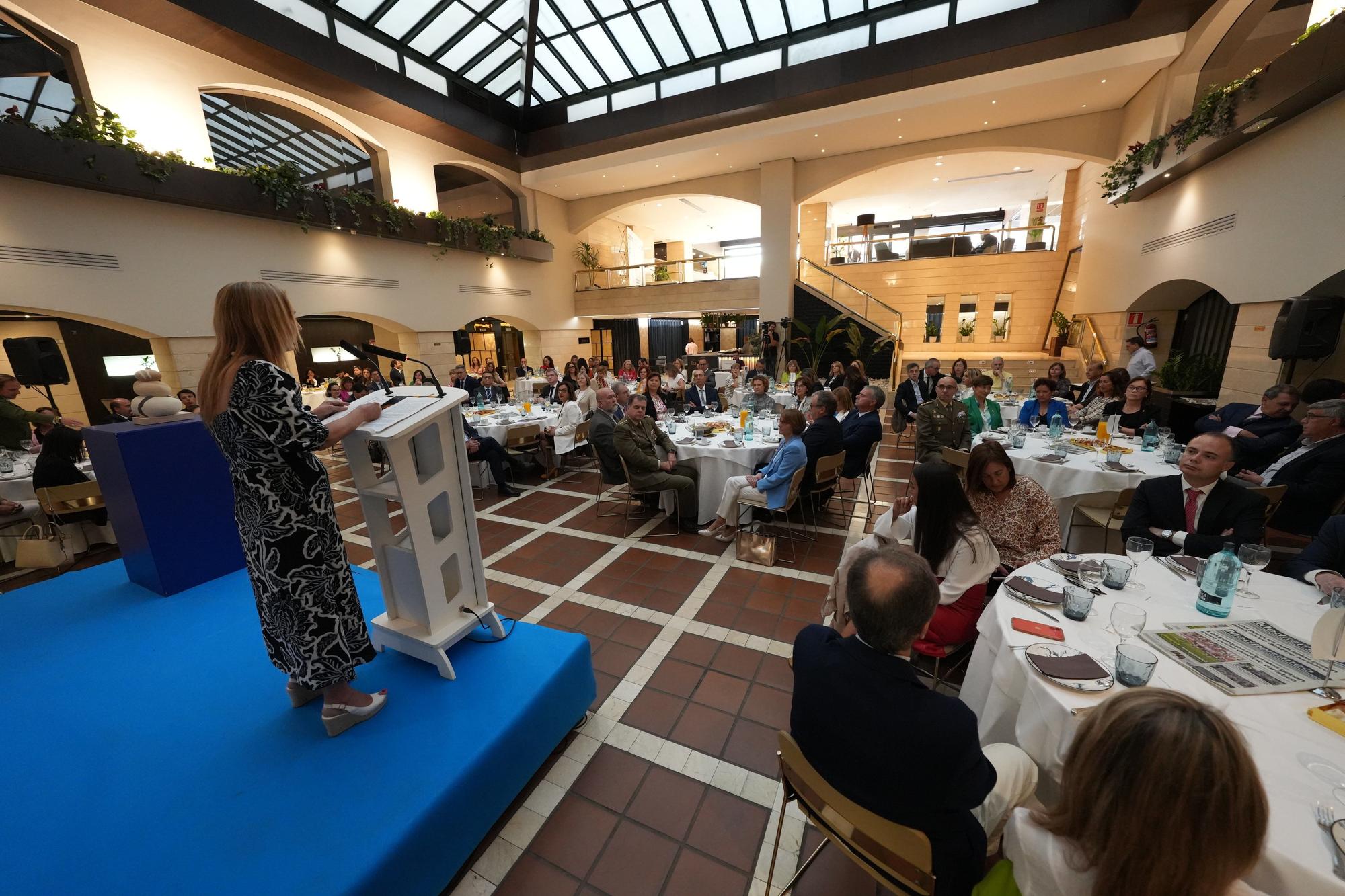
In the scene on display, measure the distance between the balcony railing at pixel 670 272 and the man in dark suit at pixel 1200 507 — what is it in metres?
12.4

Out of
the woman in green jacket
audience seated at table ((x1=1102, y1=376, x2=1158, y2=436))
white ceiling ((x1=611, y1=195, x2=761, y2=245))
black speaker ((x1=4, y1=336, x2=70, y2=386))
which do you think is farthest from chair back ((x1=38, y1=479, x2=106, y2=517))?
white ceiling ((x1=611, y1=195, x2=761, y2=245))

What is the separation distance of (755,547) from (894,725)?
3.30 meters

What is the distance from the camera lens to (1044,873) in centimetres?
107

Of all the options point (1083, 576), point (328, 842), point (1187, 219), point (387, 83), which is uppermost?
point (387, 83)

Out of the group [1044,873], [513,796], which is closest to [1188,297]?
[1044,873]

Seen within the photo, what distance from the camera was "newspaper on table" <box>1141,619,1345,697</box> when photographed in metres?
1.47

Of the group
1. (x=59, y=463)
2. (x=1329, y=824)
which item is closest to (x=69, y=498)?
(x=59, y=463)

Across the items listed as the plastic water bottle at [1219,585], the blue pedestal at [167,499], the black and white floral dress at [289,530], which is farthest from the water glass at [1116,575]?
the blue pedestal at [167,499]

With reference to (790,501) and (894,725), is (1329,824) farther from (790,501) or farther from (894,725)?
(790,501)

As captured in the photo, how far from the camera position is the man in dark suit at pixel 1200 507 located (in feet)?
8.08

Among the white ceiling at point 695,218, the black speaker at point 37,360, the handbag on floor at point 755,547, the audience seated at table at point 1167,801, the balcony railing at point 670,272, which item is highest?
the white ceiling at point 695,218

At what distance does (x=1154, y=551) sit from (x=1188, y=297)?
949cm

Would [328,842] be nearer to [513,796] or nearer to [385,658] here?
[513,796]

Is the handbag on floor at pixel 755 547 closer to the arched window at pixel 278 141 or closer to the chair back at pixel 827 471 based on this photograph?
the chair back at pixel 827 471
